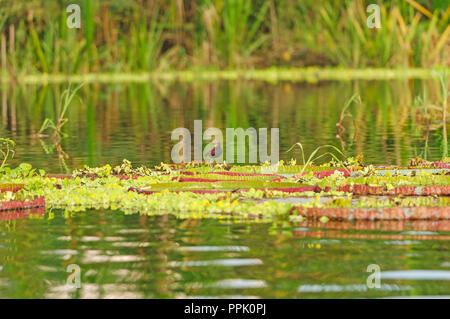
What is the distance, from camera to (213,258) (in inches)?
314

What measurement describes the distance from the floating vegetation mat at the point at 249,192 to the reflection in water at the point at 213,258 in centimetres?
25

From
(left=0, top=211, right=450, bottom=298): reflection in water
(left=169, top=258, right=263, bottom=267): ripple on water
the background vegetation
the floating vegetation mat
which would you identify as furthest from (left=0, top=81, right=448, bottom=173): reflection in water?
(left=169, top=258, right=263, bottom=267): ripple on water

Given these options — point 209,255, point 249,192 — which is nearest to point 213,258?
point 209,255

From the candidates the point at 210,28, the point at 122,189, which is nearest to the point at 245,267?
the point at 122,189

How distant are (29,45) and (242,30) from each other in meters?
6.69

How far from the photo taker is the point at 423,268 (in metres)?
7.63

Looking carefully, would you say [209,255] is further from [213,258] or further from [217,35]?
[217,35]

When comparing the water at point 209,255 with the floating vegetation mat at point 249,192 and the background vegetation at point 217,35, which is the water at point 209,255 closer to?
the floating vegetation mat at point 249,192

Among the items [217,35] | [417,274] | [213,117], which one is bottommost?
[417,274]

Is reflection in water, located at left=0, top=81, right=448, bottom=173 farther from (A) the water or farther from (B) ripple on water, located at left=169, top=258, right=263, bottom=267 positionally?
(B) ripple on water, located at left=169, top=258, right=263, bottom=267

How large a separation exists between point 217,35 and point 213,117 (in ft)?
46.9

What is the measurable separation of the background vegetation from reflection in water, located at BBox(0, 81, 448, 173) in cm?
180

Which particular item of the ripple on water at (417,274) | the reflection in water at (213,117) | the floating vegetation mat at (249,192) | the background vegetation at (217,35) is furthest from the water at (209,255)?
the background vegetation at (217,35)

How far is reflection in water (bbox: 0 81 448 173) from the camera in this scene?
51.3 ft
